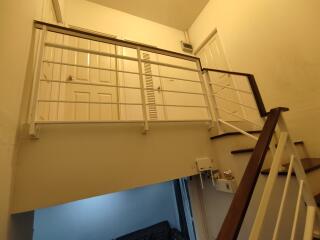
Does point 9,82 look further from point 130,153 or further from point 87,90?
point 87,90

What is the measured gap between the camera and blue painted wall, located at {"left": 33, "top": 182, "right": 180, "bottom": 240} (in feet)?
9.66

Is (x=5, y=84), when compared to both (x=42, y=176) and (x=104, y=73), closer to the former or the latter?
(x=42, y=176)

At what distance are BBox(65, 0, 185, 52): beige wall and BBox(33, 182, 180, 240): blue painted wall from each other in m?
2.90

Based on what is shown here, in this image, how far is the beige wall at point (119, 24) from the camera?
117 inches

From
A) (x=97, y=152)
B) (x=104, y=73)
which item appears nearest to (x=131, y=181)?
(x=97, y=152)

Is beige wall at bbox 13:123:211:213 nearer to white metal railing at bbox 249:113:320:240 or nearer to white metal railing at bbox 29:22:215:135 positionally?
white metal railing at bbox 29:22:215:135

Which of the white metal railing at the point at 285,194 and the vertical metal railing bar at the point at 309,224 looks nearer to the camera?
the white metal railing at the point at 285,194

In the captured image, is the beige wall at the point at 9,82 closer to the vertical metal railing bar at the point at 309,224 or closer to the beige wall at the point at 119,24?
the vertical metal railing bar at the point at 309,224

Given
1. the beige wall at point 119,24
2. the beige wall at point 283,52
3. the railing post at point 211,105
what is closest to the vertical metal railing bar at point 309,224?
the railing post at point 211,105

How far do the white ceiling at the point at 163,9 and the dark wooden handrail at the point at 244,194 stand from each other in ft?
10.8

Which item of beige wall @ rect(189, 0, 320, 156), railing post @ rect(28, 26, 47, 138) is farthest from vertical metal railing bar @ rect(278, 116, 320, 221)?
railing post @ rect(28, 26, 47, 138)

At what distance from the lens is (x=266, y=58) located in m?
2.43

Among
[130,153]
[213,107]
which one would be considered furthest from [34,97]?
[213,107]

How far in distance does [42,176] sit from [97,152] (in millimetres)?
370
